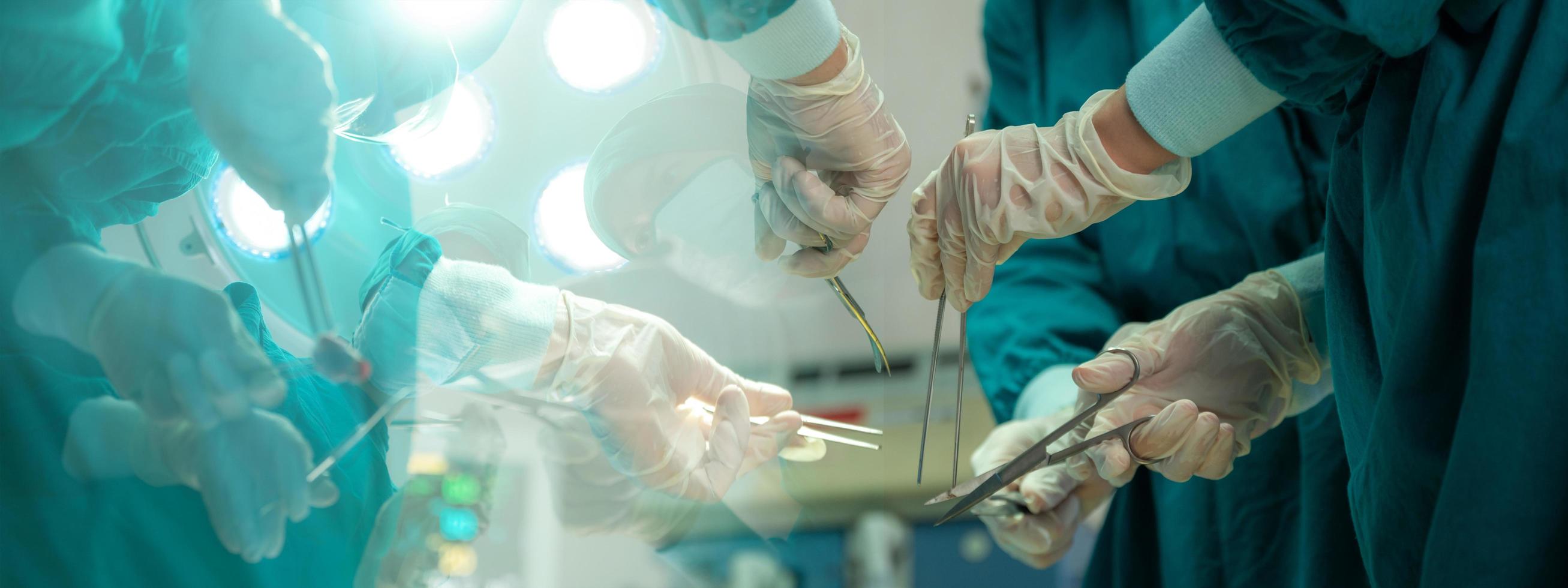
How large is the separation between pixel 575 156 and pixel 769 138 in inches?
9.3

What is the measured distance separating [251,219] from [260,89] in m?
0.09

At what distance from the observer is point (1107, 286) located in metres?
1.56

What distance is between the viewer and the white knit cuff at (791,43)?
79 centimetres

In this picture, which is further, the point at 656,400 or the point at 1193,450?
the point at 1193,450

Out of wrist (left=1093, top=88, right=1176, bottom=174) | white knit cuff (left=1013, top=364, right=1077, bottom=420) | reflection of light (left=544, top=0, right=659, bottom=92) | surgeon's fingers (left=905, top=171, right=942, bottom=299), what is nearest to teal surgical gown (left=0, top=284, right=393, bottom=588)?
reflection of light (left=544, top=0, right=659, bottom=92)

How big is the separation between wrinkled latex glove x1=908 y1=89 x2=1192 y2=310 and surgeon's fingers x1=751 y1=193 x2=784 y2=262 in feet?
0.54

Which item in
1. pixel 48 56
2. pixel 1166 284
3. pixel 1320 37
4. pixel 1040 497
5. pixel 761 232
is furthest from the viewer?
pixel 1166 284

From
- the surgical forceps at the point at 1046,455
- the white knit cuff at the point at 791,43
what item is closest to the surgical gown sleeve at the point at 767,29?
the white knit cuff at the point at 791,43

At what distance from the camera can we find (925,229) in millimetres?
998

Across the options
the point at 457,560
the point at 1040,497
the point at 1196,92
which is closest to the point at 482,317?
the point at 457,560

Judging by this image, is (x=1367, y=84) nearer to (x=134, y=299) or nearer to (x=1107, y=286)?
(x=1107, y=286)

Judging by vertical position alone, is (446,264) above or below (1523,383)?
above

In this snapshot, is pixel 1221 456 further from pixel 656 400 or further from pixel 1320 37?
pixel 656 400

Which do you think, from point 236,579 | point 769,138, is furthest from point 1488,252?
point 236,579
